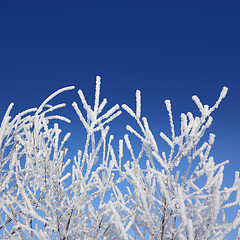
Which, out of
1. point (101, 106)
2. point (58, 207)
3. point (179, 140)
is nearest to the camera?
point (179, 140)

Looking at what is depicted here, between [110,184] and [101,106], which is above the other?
[101,106]

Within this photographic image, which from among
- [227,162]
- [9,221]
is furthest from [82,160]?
[9,221]

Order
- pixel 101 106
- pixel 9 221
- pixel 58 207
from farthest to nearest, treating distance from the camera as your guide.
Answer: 1. pixel 9 221
2. pixel 58 207
3. pixel 101 106

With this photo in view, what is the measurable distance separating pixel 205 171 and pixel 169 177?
332mm

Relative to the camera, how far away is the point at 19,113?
3773mm

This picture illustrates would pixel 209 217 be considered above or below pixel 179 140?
below

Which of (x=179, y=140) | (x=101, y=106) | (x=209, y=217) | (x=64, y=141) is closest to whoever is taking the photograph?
(x=209, y=217)

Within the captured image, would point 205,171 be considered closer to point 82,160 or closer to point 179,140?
point 179,140

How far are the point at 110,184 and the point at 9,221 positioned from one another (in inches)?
71.9

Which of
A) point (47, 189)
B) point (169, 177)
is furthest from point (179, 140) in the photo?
point (47, 189)

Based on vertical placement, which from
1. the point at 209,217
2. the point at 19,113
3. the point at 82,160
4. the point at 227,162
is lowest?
the point at 209,217

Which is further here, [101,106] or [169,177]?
[101,106]

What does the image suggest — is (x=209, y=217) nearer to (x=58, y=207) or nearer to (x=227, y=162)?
(x=227, y=162)

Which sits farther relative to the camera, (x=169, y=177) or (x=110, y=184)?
(x=110, y=184)
